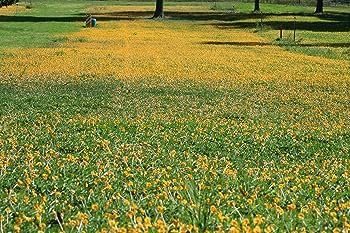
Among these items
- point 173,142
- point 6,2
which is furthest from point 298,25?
point 173,142

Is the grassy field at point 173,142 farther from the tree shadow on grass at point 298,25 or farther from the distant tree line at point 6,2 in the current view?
the distant tree line at point 6,2

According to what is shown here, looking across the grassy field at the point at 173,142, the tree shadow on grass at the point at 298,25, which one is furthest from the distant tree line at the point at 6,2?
the grassy field at the point at 173,142

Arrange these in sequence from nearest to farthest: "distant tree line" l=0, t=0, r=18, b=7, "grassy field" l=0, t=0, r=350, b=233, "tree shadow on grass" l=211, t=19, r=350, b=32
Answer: "grassy field" l=0, t=0, r=350, b=233
"tree shadow on grass" l=211, t=19, r=350, b=32
"distant tree line" l=0, t=0, r=18, b=7

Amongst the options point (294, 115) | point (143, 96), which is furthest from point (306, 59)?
point (294, 115)

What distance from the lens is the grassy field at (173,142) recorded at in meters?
6.87

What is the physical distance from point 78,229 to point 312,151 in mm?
7087

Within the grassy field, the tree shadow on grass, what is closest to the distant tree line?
the tree shadow on grass

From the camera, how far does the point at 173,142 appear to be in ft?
42.9

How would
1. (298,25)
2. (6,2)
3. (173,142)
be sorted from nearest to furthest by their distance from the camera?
(173,142), (298,25), (6,2)

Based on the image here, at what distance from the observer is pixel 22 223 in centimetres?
646

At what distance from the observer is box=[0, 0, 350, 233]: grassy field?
6.87 m

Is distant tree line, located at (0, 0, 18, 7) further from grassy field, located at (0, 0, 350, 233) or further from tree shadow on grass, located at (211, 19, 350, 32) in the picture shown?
grassy field, located at (0, 0, 350, 233)

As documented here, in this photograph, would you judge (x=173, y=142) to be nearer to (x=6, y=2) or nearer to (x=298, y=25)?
(x=298, y=25)

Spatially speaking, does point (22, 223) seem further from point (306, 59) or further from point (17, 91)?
point (306, 59)
